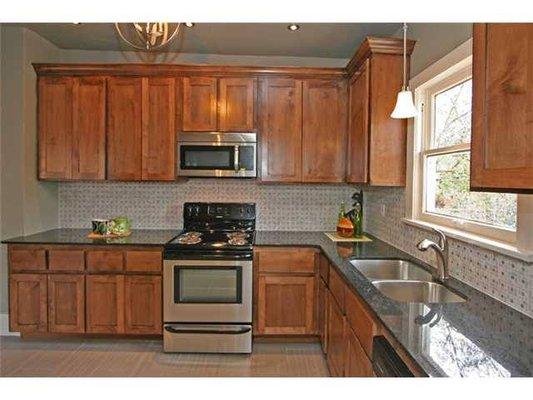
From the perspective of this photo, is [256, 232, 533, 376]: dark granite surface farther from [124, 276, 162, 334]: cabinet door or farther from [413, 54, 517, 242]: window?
[124, 276, 162, 334]: cabinet door

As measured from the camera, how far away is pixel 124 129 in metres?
3.14

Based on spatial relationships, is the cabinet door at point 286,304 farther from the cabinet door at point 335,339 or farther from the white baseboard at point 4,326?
the white baseboard at point 4,326

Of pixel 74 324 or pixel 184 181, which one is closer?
pixel 74 324

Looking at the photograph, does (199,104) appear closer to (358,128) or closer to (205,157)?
(205,157)

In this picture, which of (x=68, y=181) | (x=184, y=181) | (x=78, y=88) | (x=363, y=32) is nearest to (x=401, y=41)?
(x=363, y=32)

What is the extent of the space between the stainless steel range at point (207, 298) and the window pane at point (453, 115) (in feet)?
5.11

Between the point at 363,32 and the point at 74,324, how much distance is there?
3.32m

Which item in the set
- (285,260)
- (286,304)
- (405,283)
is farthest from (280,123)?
(405,283)

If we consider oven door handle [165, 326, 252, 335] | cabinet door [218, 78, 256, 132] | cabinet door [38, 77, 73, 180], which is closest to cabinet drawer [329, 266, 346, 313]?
oven door handle [165, 326, 252, 335]

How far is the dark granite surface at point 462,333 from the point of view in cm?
94

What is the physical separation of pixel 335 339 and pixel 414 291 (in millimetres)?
594

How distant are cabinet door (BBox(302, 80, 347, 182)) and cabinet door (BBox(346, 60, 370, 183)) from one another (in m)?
0.10

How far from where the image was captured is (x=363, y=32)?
2.91m

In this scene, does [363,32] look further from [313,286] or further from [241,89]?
[313,286]
